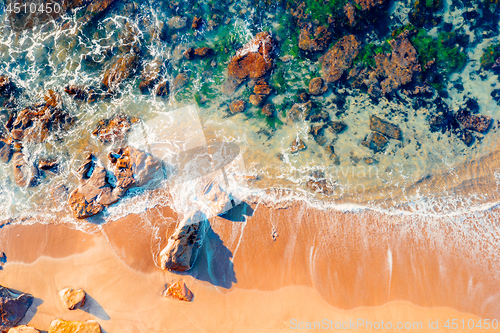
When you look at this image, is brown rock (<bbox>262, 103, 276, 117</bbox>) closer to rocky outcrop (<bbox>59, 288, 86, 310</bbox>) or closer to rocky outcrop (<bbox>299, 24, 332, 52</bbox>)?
rocky outcrop (<bbox>299, 24, 332, 52</bbox>)

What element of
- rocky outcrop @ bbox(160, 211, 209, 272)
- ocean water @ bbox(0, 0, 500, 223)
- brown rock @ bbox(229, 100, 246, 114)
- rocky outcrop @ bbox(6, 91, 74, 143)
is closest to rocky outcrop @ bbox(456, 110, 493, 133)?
ocean water @ bbox(0, 0, 500, 223)

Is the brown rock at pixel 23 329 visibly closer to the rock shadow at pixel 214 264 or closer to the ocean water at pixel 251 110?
the ocean water at pixel 251 110

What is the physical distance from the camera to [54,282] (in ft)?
34.2

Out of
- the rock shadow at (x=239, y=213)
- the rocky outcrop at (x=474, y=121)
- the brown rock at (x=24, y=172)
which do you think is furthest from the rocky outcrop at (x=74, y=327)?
the rocky outcrop at (x=474, y=121)

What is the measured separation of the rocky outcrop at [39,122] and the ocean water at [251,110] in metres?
0.38

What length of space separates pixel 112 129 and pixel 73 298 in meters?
7.52

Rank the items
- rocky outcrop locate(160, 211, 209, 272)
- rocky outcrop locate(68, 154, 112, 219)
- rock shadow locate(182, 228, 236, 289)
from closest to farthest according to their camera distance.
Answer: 1. rocky outcrop locate(160, 211, 209, 272)
2. rock shadow locate(182, 228, 236, 289)
3. rocky outcrop locate(68, 154, 112, 219)

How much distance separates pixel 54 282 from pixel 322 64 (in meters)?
15.9

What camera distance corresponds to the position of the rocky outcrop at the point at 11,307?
9867 mm

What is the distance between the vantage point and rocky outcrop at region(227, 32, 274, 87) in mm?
12484

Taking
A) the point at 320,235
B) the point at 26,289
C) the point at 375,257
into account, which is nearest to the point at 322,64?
the point at 320,235

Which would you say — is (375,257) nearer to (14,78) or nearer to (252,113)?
(252,113)

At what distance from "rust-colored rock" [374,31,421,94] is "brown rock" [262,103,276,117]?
5568mm

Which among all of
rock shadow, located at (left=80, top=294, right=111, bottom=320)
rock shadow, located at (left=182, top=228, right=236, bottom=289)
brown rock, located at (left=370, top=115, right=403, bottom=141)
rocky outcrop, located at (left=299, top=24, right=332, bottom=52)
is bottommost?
rock shadow, located at (left=80, top=294, right=111, bottom=320)
